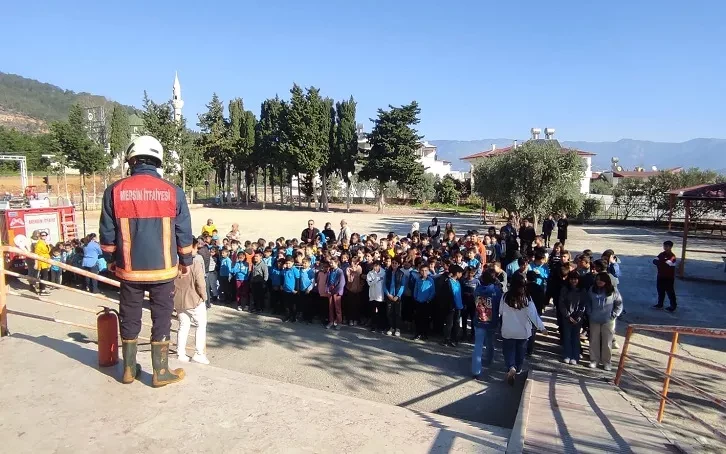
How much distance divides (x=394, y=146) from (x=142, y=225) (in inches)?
1586

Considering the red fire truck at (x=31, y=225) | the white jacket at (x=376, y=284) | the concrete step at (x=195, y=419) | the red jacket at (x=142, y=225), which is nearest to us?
the concrete step at (x=195, y=419)

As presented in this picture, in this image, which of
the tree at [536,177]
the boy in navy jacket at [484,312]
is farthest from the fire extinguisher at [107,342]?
the tree at [536,177]

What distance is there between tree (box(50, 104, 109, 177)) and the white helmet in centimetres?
2273

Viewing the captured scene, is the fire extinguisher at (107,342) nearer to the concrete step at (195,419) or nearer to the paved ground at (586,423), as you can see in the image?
the concrete step at (195,419)

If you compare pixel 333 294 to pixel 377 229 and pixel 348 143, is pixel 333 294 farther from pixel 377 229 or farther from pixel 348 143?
pixel 348 143

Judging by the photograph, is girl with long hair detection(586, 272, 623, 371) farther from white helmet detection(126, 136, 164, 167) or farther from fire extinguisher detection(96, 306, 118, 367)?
fire extinguisher detection(96, 306, 118, 367)

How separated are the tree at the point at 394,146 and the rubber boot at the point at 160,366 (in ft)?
129

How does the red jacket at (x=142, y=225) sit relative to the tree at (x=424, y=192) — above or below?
below

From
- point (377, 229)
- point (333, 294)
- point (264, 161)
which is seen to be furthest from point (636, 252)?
point (264, 161)

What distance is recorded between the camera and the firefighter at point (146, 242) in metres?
3.69

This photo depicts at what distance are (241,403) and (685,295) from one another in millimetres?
13117

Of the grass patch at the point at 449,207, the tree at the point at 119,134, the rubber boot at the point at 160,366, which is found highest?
the tree at the point at 119,134

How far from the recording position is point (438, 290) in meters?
8.28

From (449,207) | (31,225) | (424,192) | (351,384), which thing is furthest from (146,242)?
(424,192)
